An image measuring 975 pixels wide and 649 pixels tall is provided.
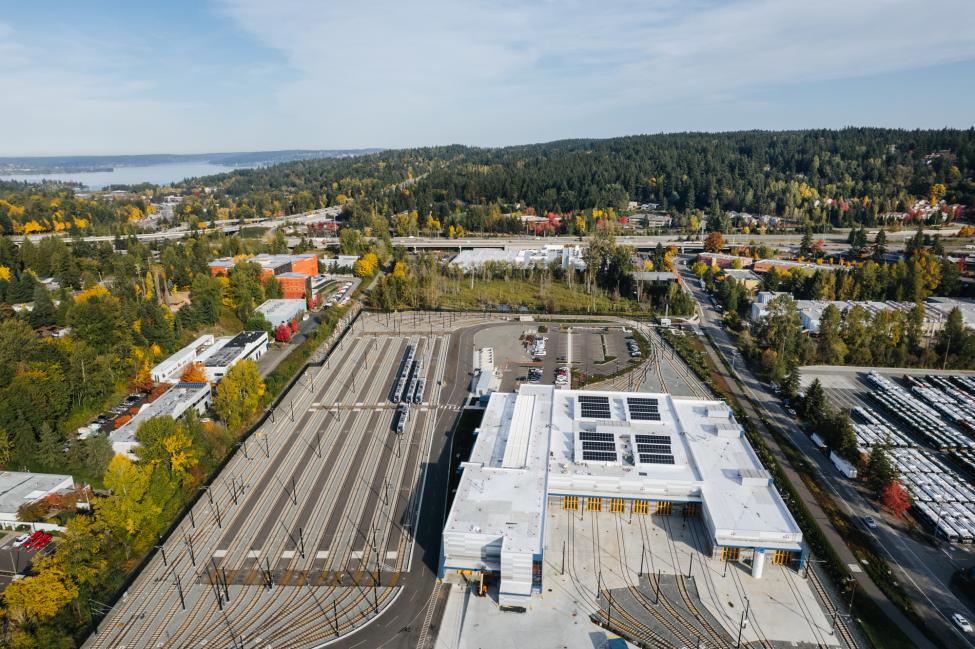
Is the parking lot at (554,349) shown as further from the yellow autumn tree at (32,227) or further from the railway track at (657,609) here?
the yellow autumn tree at (32,227)

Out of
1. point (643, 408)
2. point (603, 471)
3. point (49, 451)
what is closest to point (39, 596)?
point (49, 451)

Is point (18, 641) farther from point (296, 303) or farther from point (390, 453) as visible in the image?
point (296, 303)

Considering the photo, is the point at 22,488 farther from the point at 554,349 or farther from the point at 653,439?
the point at 554,349

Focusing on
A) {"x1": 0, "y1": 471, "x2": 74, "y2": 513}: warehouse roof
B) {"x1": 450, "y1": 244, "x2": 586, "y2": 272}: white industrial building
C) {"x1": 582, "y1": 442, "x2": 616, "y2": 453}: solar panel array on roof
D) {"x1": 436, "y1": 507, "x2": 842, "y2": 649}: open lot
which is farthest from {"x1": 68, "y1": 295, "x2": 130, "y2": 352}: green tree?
{"x1": 450, "y1": 244, "x2": 586, "y2": 272}: white industrial building

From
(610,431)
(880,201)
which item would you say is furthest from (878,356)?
(880,201)

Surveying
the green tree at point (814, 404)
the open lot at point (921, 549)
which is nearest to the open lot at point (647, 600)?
the open lot at point (921, 549)
